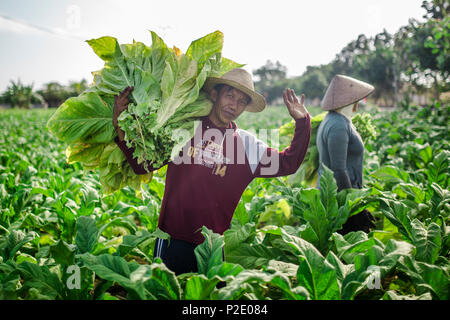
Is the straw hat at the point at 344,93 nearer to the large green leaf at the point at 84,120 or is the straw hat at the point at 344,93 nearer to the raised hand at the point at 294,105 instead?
the raised hand at the point at 294,105

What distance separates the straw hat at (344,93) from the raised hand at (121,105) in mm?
1796

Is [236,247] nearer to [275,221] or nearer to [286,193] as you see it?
[286,193]

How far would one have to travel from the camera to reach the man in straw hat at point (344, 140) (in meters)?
2.72

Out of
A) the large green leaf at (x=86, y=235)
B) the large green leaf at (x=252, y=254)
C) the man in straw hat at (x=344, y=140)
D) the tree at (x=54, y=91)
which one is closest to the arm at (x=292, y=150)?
the large green leaf at (x=252, y=254)

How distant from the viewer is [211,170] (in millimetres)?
2008

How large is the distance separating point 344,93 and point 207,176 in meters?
1.64

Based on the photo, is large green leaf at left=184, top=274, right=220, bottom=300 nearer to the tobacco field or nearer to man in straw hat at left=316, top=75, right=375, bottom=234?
the tobacco field

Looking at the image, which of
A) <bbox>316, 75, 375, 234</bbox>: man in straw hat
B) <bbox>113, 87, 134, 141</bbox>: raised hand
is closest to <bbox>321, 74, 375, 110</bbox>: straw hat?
<bbox>316, 75, 375, 234</bbox>: man in straw hat

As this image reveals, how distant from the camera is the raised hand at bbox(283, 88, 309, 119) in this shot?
83.7 inches

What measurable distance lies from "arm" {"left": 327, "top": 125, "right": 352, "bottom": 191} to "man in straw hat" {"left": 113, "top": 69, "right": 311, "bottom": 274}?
679 millimetres

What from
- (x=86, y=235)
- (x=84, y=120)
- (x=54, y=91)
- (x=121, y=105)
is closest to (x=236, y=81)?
(x=121, y=105)

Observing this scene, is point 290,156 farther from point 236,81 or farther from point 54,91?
point 54,91
